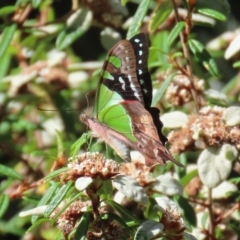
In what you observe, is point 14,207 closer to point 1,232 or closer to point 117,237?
point 1,232

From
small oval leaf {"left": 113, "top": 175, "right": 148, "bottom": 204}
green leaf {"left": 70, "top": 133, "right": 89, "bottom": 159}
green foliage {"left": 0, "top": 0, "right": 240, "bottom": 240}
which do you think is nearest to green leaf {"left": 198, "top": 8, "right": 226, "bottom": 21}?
green foliage {"left": 0, "top": 0, "right": 240, "bottom": 240}

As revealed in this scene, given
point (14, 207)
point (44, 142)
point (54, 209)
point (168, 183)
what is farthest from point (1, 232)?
point (54, 209)

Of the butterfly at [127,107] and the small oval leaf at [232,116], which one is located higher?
the butterfly at [127,107]

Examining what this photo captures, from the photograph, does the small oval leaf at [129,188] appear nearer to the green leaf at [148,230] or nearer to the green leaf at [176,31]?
the green leaf at [148,230]

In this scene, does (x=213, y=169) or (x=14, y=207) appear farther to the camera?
(x=14, y=207)

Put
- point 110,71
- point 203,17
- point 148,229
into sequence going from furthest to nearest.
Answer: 1. point 203,17
2. point 110,71
3. point 148,229

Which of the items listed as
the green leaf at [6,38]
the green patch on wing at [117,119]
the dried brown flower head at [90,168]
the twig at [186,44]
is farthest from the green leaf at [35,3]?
the dried brown flower head at [90,168]

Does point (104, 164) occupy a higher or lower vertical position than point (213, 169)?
higher
